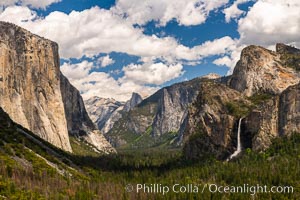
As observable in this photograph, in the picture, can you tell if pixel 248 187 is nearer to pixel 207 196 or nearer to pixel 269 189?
pixel 269 189

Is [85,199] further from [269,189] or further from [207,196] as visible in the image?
[269,189]

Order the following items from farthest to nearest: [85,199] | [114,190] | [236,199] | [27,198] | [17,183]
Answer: [114,190] < [236,199] < [85,199] < [17,183] < [27,198]

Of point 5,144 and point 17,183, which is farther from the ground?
point 5,144

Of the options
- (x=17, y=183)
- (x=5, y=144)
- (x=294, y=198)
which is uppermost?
(x=5, y=144)

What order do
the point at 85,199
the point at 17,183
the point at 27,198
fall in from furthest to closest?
the point at 85,199 < the point at 17,183 < the point at 27,198

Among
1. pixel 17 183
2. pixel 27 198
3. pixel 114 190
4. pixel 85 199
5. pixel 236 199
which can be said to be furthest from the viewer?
pixel 114 190

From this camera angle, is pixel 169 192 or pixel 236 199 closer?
pixel 236 199

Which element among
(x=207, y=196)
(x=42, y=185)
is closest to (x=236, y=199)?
(x=207, y=196)

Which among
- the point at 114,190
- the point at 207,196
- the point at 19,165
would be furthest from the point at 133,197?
the point at 19,165

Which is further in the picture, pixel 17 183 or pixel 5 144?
pixel 5 144
